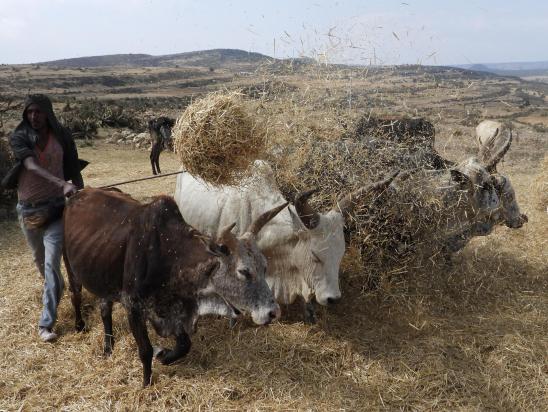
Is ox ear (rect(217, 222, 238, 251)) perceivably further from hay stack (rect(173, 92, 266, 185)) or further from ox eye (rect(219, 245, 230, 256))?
hay stack (rect(173, 92, 266, 185))

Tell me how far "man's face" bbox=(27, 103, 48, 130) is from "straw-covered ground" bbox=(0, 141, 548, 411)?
2007 millimetres

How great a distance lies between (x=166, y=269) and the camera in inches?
153

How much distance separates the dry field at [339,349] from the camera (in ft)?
13.1

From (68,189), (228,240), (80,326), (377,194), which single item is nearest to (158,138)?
(80,326)

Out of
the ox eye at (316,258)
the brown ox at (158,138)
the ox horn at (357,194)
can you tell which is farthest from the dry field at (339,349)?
the brown ox at (158,138)

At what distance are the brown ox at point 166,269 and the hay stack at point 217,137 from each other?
455 mm

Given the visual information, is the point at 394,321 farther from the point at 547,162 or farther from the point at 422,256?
the point at 547,162

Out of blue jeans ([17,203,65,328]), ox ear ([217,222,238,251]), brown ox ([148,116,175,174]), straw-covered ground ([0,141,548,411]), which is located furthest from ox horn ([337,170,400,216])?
brown ox ([148,116,175,174])

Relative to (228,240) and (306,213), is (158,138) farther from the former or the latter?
(228,240)

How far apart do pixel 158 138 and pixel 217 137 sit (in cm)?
1064

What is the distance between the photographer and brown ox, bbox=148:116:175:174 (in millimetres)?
13977

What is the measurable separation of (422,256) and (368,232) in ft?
2.90

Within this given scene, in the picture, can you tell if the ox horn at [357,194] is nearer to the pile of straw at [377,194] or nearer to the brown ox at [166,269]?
the pile of straw at [377,194]

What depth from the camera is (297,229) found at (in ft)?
15.4
